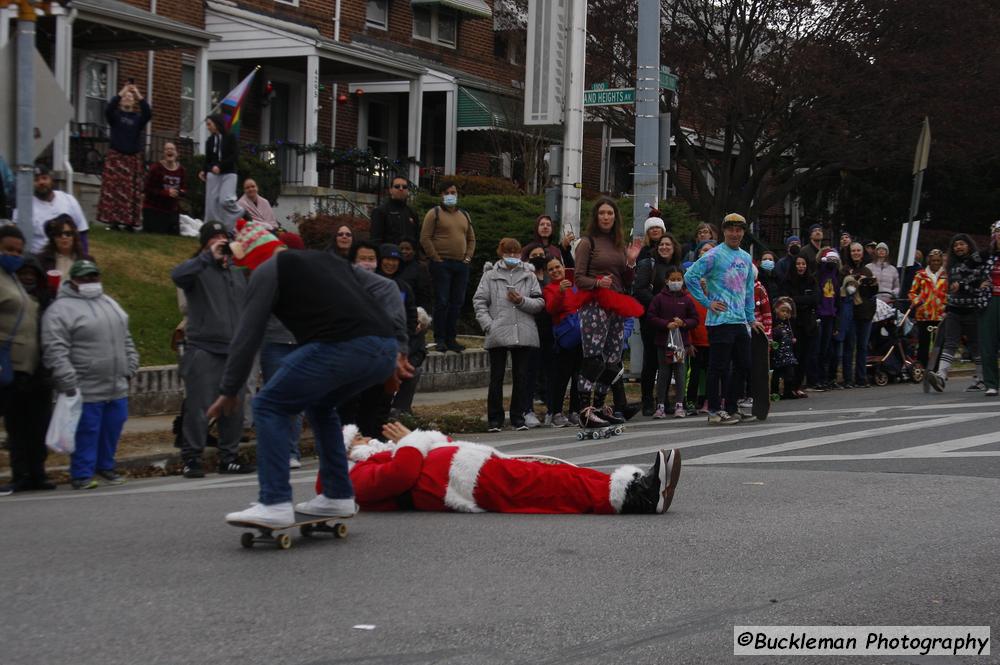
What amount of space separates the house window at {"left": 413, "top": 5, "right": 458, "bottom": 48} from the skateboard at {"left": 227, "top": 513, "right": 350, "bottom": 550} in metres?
30.9

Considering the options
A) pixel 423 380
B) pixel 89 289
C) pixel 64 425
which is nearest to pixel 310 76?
pixel 423 380

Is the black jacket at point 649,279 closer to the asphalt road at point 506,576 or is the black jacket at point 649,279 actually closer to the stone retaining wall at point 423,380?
the stone retaining wall at point 423,380

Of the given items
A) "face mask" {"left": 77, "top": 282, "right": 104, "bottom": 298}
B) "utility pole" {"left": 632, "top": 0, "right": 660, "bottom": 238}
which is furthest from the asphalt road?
"utility pole" {"left": 632, "top": 0, "right": 660, "bottom": 238}

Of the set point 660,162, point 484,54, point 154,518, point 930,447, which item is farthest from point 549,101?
point 484,54

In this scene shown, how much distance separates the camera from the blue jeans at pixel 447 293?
17.9 metres

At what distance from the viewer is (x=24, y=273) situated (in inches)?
423

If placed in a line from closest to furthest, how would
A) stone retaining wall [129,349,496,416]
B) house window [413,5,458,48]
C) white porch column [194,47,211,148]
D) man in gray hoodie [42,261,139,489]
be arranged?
1. man in gray hoodie [42,261,139,489]
2. stone retaining wall [129,349,496,416]
3. white porch column [194,47,211,148]
4. house window [413,5,458,48]

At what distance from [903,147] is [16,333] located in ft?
88.2

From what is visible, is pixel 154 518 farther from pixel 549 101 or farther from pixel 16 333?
pixel 549 101

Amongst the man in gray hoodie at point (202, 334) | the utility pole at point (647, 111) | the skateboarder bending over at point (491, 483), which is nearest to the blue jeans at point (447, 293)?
the utility pole at point (647, 111)

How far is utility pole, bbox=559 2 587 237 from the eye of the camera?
61.2 ft

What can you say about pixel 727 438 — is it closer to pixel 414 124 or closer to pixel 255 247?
pixel 255 247

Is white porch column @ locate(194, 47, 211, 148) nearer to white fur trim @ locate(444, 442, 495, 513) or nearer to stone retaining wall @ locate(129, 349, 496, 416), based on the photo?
stone retaining wall @ locate(129, 349, 496, 416)

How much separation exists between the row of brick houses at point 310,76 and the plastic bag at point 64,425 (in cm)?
1192
